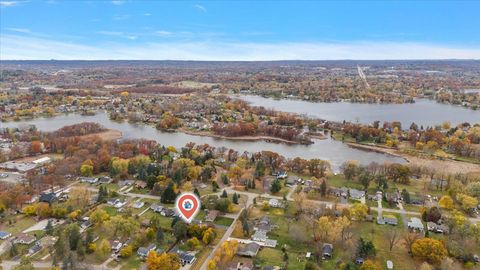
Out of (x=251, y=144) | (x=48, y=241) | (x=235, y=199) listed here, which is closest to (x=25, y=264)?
(x=48, y=241)

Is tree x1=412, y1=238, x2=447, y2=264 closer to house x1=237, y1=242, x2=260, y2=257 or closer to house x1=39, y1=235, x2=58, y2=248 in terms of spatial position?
house x1=237, y1=242, x2=260, y2=257

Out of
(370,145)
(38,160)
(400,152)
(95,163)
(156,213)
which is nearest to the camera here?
(156,213)

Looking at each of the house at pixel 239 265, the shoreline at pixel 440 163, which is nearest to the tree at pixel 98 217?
the house at pixel 239 265

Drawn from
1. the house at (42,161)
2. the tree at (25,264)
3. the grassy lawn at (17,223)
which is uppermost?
the tree at (25,264)

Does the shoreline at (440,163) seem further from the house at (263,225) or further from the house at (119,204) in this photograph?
the house at (119,204)

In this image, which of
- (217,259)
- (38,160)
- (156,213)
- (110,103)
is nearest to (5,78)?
(110,103)

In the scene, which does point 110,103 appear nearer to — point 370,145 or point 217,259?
point 370,145
